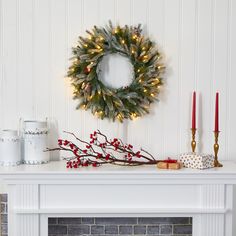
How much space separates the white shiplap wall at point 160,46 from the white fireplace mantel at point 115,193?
0.32m

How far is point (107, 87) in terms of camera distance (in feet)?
8.05

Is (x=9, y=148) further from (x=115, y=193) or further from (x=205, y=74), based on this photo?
(x=205, y=74)

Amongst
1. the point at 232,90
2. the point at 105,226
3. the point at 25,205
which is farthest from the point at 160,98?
the point at 25,205

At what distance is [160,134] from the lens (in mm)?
2520

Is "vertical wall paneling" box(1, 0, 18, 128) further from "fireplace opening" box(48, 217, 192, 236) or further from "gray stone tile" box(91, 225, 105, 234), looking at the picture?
"gray stone tile" box(91, 225, 105, 234)

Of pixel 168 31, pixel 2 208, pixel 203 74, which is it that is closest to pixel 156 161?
pixel 203 74

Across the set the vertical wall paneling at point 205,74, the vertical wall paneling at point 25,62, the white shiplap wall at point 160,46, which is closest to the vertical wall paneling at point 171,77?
the white shiplap wall at point 160,46

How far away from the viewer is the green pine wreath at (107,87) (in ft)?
7.89

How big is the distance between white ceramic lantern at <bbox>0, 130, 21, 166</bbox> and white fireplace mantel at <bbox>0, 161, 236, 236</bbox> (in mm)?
93

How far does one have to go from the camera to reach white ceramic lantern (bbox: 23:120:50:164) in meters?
2.35

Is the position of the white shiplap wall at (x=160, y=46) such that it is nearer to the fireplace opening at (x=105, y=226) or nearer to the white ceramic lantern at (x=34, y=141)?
the white ceramic lantern at (x=34, y=141)

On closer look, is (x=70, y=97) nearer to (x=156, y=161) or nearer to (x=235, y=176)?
(x=156, y=161)

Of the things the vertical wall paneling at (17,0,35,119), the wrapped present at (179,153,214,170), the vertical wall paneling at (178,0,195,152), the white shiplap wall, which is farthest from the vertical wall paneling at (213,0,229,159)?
the vertical wall paneling at (17,0,35,119)

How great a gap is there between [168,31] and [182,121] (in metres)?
0.53
